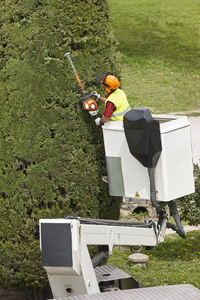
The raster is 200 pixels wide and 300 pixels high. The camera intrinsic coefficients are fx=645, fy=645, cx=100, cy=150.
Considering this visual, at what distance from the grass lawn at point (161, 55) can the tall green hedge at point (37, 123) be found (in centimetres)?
459

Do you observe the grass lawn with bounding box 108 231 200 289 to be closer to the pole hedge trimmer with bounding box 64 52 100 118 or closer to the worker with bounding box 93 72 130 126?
the worker with bounding box 93 72 130 126

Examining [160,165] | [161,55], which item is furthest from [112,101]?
[161,55]

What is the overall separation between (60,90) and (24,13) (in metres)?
0.97

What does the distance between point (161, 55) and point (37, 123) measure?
1887 centimetres

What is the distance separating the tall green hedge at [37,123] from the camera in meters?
7.37

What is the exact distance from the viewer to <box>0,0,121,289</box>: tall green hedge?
7371 mm

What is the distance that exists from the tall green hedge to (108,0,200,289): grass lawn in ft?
15.0

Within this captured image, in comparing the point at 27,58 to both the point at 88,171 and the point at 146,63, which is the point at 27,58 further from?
the point at 146,63

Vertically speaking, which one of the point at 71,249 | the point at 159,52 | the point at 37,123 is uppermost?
the point at 159,52

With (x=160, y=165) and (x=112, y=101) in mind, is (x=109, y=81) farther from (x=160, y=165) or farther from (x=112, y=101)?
(x=160, y=165)

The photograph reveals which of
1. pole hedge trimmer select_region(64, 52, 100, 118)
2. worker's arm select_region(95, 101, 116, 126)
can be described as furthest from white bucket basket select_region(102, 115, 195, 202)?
pole hedge trimmer select_region(64, 52, 100, 118)

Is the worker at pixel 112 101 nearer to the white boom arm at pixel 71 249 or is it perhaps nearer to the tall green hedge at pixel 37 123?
the tall green hedge at pixel 37 123

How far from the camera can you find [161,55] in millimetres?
25641

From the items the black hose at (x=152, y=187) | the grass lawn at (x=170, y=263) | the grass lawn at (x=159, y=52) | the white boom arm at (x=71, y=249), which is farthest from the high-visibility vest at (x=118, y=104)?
the grass lawn at (x=159, y=52)
